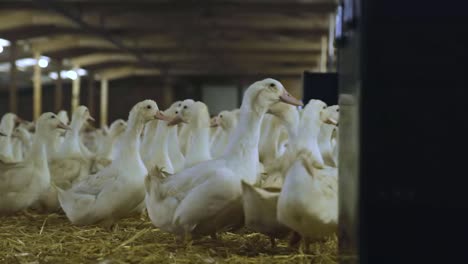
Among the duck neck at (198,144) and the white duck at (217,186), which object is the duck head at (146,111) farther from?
the white duck at (217,186)

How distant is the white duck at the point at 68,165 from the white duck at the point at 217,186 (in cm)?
198

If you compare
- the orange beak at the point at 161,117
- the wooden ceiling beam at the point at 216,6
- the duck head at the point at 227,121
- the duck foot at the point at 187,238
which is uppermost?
the wooden ceiling beam at the point at 216,6

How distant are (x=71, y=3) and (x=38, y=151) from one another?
374 centimetres

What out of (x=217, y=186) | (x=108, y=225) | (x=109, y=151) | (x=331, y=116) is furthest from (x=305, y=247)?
(x=109, y=151)

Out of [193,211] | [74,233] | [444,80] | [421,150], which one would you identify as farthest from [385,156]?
[74,233]

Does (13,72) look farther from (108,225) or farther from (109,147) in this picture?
(108,225)

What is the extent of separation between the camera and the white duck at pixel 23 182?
204 inches

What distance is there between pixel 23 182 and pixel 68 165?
994 mm

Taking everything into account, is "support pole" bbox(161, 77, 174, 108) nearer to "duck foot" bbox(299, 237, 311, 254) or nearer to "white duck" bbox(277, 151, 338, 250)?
"duck foot" bbox(299, 237, 311, 254)

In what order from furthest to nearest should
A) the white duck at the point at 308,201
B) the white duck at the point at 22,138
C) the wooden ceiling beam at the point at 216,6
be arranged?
1. the wooden ceiling beam at the point at 216,6
2. the white duck at the point at 22,138
3. the white duck at the point at 308,201

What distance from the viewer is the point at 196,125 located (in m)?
4.92

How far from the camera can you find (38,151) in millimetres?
5598

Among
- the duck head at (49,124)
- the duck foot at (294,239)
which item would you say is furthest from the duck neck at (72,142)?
the duck foot at (294,239)

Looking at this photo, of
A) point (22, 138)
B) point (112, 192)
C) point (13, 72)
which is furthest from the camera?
point (13, 72)
